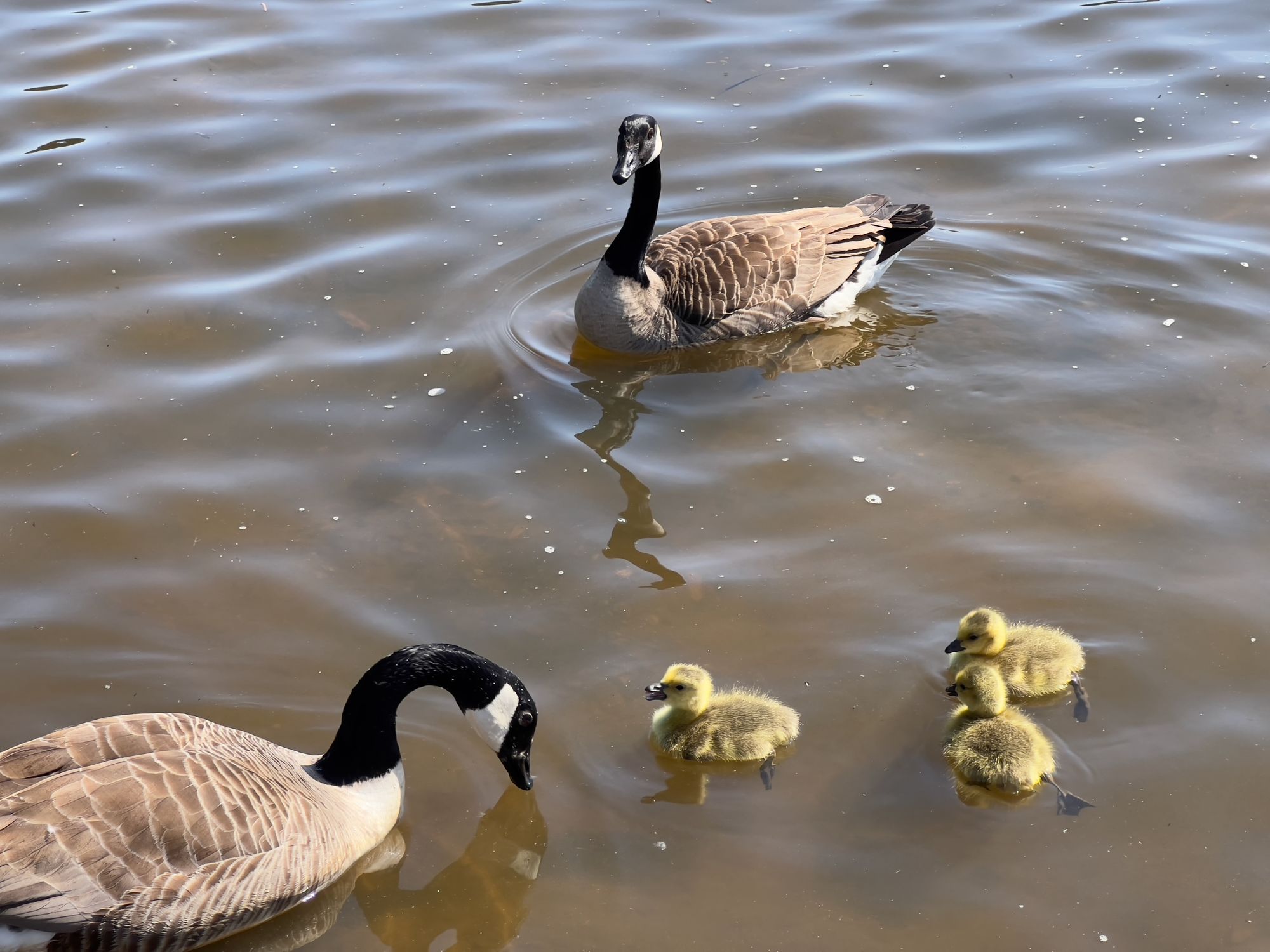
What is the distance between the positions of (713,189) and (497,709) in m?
6.04

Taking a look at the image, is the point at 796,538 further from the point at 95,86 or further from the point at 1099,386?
the point at 95,86

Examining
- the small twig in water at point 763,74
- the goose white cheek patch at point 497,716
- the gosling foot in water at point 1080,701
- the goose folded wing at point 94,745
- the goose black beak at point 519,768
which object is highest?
the small twig in water at point 763,74

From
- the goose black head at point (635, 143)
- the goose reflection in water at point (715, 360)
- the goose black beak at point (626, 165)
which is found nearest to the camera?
the goose reflection in water at point (715, 360)

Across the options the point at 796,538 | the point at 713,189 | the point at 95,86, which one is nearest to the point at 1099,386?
the point at 796,538

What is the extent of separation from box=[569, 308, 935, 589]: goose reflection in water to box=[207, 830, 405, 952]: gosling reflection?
269 centimetres

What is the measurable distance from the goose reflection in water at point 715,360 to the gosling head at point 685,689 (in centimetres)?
→ 202

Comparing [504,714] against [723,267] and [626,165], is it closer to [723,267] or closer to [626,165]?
[626,165]

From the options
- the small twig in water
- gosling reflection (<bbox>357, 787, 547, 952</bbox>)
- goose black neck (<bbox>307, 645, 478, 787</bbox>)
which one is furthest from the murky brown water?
goose black neck (<bbox>307, 645, 478, 787</bbox>)

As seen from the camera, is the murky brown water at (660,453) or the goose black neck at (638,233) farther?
the goose black neck at (638,233)

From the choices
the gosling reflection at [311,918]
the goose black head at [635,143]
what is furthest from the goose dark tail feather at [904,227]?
the gosling reflection at [311,918]

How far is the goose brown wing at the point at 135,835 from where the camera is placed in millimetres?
4211

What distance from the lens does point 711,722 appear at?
5.30m

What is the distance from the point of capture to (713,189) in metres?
10.1

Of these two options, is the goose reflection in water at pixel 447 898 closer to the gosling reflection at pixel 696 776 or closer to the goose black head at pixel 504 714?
the goose black head at pixel 504 714
